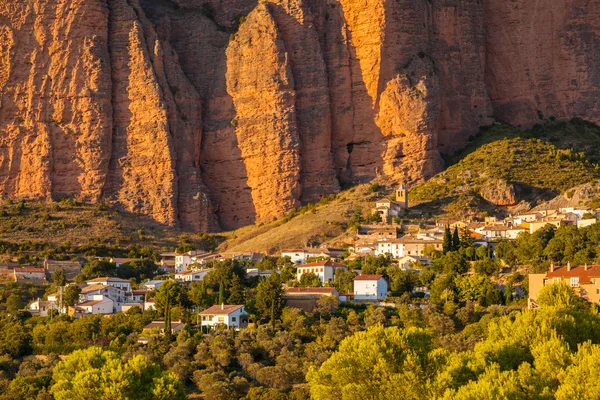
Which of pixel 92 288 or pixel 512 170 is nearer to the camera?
pixel 92 288

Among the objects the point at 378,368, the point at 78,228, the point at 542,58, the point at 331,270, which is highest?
the point at 542,58

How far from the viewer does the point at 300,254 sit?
328 ft

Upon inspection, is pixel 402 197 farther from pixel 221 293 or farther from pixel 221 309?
pixel 221 309

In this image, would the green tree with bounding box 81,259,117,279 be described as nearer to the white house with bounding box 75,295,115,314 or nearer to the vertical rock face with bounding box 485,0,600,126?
the white house with bounding box 75,295,115,314

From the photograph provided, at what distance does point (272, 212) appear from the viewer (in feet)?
376

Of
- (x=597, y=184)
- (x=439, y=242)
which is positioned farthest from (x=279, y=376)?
(x=597, y=184)

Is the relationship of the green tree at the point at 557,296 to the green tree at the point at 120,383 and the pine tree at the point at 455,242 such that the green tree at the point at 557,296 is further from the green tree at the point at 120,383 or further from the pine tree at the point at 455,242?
the pine tree at the point at 455,242

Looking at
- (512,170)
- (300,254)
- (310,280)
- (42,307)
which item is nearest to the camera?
(42,307)

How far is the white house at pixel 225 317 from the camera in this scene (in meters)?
81.4

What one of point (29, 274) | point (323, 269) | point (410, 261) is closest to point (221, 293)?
point (323, 269)

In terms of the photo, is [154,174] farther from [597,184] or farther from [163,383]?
[163,383]

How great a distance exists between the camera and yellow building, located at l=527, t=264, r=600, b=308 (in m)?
79.1

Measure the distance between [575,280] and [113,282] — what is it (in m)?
30.2

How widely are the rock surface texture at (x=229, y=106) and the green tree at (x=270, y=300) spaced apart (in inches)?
1203
